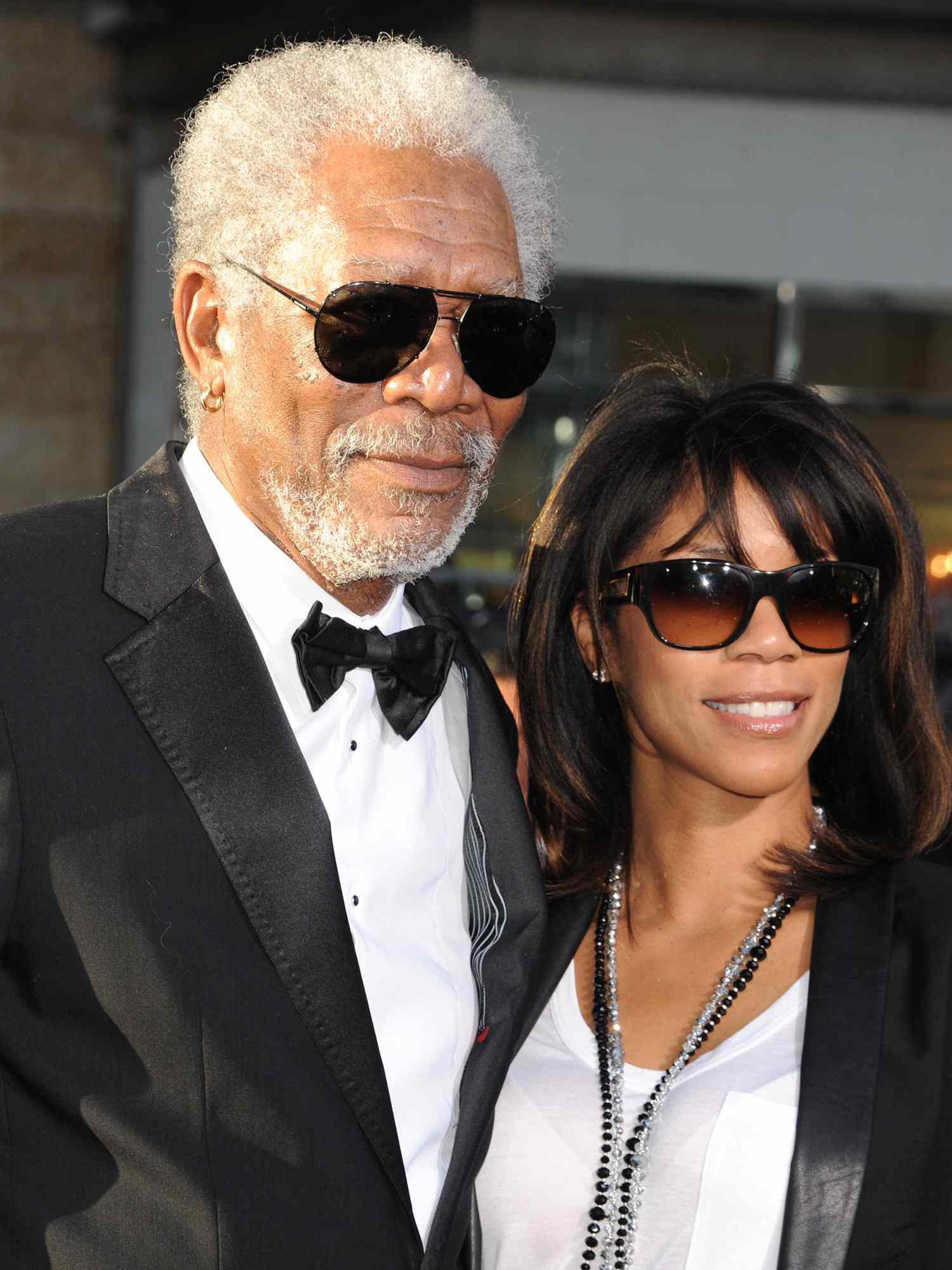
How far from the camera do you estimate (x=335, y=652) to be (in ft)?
6.67

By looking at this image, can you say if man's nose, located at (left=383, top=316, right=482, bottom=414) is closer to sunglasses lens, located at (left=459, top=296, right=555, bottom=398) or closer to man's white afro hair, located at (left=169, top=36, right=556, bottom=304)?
sunglasses lens, located at (left=459, top=296, right=555, bottom=398)

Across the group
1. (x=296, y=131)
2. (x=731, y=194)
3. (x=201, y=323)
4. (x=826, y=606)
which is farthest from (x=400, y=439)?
(x=731, y=194)

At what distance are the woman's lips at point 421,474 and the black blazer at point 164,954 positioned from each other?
298 millimetres

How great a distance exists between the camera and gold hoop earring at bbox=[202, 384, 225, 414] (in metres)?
2.13

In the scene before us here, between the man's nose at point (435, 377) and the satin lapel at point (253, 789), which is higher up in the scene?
the man's nose at point (435, 377)

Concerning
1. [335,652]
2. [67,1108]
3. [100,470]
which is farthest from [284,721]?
[100,470]

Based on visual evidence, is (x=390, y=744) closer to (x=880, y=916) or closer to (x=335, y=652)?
(x=335, y=652)

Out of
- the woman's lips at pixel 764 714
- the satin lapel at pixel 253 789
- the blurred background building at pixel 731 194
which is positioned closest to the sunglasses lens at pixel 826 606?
the woman's lips at pixel 764 714

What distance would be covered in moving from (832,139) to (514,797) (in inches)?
185

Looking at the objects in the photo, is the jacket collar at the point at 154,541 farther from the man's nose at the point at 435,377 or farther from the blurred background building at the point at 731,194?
the blurred background building at the point at 731,194

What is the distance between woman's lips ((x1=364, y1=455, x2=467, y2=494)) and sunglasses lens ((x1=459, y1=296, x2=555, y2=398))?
5.8 inches

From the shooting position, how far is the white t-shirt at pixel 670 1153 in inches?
81.7

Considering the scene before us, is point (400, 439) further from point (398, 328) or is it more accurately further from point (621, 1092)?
point (621, 1092)

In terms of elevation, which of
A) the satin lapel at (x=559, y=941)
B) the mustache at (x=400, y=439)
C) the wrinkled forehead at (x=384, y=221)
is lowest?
the satin lapel at (x=559, y=941)
